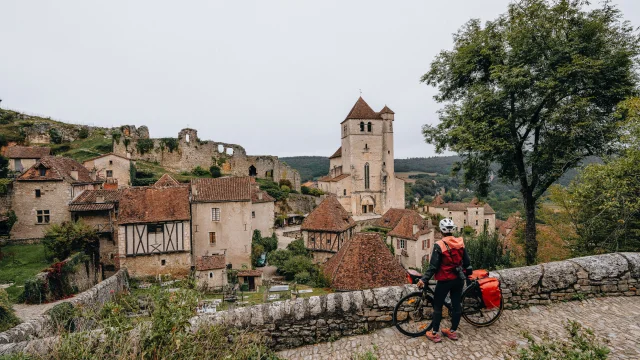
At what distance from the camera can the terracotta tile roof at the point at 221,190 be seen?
21312mm

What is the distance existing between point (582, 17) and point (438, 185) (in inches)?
4245

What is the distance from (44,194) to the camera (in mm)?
20109

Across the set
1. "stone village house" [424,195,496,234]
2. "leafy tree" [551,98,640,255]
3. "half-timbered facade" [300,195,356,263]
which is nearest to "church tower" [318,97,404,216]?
"stone village house" [424,195,496,234]

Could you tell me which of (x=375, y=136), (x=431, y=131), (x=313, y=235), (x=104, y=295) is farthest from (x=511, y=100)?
(x=375, y=136)

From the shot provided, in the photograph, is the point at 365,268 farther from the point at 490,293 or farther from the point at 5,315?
the point at 5,315

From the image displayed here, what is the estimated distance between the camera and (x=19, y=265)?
1644 cm

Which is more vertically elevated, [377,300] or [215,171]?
[215,171]

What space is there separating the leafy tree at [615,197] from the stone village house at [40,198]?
27.6 m

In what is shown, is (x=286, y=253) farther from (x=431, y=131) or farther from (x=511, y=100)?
(x=511, y=100)

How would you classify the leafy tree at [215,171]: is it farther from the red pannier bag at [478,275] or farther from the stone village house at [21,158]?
the red pannier bag at [478,275]

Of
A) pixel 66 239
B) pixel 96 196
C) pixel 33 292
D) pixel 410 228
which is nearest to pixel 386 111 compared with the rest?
pixel 410 228

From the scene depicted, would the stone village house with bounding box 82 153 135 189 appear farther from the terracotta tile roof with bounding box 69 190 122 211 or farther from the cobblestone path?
the cobblestone path

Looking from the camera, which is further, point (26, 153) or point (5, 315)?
point (26, 153)

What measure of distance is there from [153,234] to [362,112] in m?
34.1
